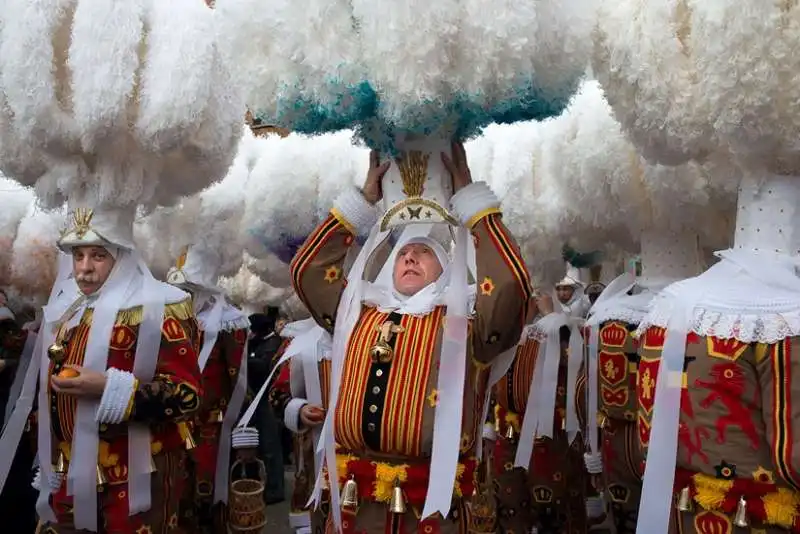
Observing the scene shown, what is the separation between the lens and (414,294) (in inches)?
115

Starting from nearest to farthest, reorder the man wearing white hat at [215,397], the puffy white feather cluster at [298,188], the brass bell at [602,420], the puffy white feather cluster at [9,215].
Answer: the brass bell at [602,420] → the puffy white feather cluster at [298,188] → the man wearing white hat at [215,397] → the puffy white feather cluster at [9,215]

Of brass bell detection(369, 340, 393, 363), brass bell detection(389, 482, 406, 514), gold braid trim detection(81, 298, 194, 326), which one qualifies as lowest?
brass bell detection(389, 482, 406, 514)

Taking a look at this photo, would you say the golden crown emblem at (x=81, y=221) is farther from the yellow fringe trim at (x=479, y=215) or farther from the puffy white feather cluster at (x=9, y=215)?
the puffy white feather cluster at (x=9, y=215)

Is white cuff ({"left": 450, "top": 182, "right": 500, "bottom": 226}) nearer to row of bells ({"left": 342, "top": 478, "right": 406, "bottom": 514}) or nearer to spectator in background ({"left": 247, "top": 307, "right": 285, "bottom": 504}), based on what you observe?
row of bells ({"left": 342, "top": 478, "right": 406, "bottom": 514})

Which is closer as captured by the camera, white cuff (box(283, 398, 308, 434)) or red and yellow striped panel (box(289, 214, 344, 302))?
red and yellow striped panel (box(289, 214, 344, 302))

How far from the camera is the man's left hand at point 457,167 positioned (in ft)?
9.17

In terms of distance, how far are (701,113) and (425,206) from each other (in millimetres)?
877

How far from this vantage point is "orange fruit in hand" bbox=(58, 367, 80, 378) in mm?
3298

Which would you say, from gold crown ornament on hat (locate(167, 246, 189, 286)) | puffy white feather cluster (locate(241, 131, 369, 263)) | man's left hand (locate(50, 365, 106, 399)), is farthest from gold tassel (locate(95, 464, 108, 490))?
gold crown ornament on hat (locate(167, 246, 189, 286))

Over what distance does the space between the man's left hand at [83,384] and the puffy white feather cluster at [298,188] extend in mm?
1871

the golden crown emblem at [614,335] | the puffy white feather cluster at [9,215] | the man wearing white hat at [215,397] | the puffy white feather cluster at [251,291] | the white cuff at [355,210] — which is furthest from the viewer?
the puffy white feather cluster at [251,291]

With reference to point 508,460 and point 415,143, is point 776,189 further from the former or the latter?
point 508,460

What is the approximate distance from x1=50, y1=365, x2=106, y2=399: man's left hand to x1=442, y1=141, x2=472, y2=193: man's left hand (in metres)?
1.58

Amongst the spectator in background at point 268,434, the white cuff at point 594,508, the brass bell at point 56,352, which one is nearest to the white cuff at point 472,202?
the brass bell at point 56,352
